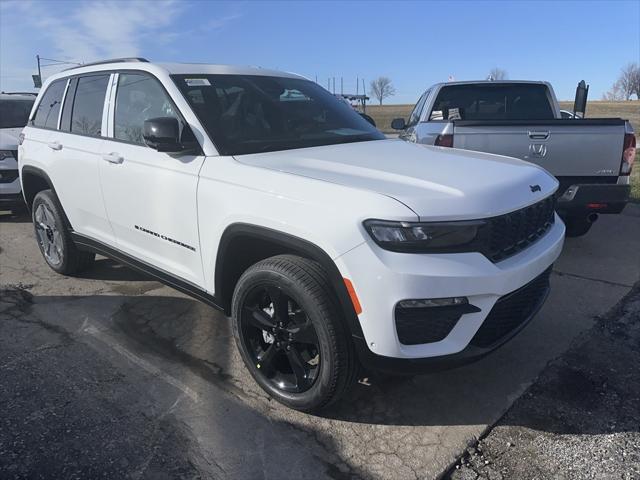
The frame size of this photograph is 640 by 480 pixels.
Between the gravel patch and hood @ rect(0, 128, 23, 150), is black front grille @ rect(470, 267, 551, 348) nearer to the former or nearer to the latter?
the gravel patch

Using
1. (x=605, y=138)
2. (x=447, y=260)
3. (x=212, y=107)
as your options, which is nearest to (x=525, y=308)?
(x=447, y=260)

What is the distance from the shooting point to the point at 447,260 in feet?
7.81

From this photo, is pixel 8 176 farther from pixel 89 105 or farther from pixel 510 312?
pixel 510 312

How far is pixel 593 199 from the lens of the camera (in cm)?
488

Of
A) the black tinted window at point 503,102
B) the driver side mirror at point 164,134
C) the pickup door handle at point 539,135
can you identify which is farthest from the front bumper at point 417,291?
the black tinted window at point 503,102

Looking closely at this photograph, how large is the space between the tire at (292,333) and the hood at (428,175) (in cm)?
52

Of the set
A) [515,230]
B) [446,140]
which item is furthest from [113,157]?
[446,140]

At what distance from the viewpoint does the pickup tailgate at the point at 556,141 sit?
495 centimetres

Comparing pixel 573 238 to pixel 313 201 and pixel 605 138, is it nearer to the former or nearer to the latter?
pixel 605 138

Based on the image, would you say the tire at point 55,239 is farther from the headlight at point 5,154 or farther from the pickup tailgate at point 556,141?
the pickup tailgate at point 556,141

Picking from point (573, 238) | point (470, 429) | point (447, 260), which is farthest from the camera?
point (573, 238)

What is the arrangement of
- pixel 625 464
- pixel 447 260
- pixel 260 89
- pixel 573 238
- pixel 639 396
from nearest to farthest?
pixel 447 260 < pixel 625 464 < pixel 639 396 < pixel 260 89 < pixel 573 238

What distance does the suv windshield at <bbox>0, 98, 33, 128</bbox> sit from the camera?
27.7 ft

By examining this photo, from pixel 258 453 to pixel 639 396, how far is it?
2186 millimetres
